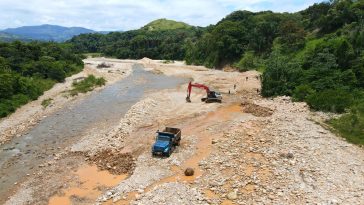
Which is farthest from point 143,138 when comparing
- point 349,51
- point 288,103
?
point 349,51

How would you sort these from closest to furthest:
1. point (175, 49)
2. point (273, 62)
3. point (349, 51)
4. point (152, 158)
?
point (152, 158), point (349, 51), point (273, 62), point (175, 49)

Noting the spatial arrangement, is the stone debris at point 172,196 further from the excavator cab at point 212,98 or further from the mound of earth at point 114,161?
the excavator cab at point 212,98

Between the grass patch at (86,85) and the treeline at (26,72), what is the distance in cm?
474

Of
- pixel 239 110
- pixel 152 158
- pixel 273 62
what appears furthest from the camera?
pixel 273 62

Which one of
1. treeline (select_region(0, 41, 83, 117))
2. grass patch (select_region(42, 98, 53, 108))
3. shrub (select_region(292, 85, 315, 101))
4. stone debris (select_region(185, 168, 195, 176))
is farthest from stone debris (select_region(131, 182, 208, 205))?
grass patch (select_region(42, 98, 53, 108))

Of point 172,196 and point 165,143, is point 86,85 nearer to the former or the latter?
point 165,143

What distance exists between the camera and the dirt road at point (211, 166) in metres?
23.1

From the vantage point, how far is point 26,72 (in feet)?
221

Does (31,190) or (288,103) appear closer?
(31,190)

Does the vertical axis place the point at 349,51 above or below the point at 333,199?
above

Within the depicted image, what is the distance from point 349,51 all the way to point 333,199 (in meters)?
35.6

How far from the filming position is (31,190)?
84.5 feet

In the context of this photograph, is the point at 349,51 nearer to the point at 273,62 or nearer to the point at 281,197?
the point at 273,62

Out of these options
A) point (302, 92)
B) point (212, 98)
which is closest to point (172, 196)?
point (212, 98)
